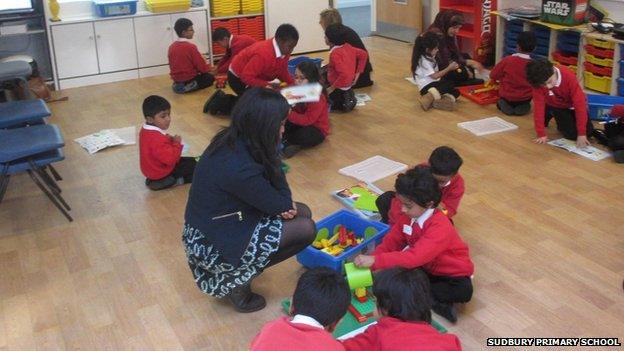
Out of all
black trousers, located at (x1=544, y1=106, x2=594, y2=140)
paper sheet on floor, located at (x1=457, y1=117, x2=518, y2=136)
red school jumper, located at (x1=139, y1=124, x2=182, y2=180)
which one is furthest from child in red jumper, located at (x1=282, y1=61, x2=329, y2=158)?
black trousers, located at (x1=544, y1=106, x2=594, y2=140)

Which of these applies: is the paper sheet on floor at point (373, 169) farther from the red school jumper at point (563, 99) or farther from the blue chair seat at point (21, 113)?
the blue chair seat at point (21, 113)

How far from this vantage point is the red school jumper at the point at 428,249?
2.50 meters

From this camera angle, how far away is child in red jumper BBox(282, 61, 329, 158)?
442 cm

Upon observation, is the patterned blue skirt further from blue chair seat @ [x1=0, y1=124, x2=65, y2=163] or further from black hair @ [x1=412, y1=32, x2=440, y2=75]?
black hair @ [x1=412, y1=32, x2=440, y2=75]

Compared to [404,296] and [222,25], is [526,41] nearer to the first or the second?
[222,25]

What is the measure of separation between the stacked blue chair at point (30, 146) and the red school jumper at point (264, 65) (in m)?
1.62

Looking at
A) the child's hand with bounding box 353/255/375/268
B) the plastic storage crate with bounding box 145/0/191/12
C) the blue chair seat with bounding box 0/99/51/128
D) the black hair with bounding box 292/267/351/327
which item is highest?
the plastic storage crate with bounding box 145/0/191/12

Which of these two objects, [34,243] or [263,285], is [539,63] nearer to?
[263,285]

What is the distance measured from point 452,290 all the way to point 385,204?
726mm

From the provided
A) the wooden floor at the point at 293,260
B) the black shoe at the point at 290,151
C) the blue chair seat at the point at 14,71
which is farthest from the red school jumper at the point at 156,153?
the blue chair seat at the point at 14,71

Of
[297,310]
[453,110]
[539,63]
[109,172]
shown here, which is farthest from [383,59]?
[297,310]

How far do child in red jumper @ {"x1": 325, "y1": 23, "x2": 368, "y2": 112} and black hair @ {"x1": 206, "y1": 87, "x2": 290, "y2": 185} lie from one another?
9.14 feet

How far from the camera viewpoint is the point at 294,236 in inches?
105

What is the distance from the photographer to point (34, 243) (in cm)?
335
